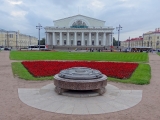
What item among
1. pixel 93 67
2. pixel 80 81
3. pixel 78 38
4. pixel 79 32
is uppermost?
pixel 79 32

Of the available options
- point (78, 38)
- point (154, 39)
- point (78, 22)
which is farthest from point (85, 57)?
point (154, 39)

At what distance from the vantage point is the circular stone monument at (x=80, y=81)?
21.5 ft

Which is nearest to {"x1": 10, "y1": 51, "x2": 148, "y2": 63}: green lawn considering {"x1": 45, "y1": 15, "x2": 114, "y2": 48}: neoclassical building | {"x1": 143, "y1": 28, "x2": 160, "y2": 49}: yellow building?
{"x1": 45, "y1": 15, "x2": 114, "y2": 48}: neoclassical building

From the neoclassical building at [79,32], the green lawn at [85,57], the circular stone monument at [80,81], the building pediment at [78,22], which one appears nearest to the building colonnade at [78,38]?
the neoclassical building at [79,32]

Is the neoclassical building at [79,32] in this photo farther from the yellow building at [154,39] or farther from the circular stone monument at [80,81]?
the circular stone monument at [80,81]

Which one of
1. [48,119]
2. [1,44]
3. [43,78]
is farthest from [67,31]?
[48,119]

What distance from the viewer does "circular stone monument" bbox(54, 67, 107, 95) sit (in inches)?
258

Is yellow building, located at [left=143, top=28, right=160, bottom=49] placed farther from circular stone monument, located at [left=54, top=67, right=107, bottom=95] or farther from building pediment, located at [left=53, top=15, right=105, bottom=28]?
circular stone monument, located at [left=54, top=67, right=107, bottom=95]

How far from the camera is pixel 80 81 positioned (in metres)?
6.55

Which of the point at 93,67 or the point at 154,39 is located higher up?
the point at 154,39

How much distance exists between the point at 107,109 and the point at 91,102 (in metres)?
0.77

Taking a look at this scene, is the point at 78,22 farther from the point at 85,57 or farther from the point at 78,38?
the point at 85,57

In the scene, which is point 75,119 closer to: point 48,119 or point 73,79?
point 48,119

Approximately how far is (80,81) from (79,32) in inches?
3341
